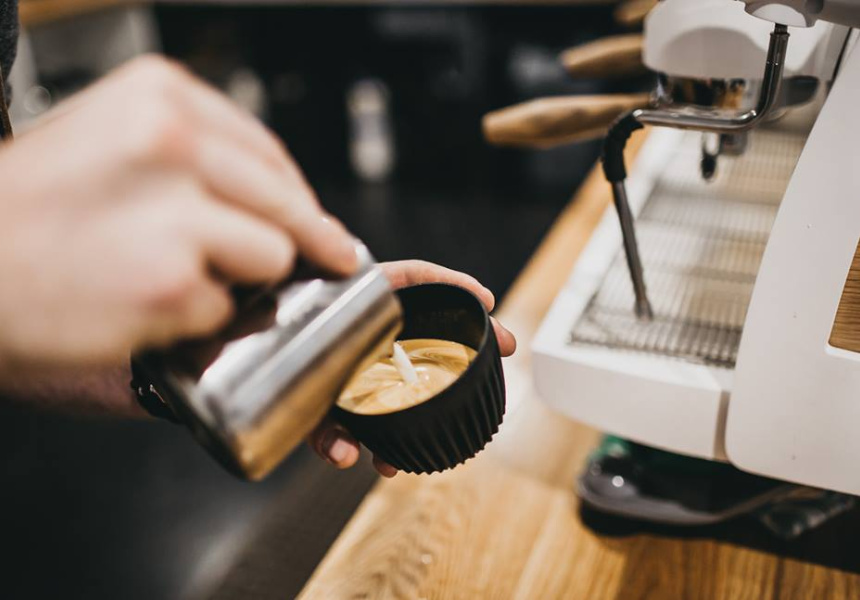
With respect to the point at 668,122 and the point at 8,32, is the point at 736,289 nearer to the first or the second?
the point at 668,122

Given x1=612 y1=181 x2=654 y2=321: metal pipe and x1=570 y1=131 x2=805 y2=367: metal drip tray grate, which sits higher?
x1=612 y1=181 x2=654 y2=321: metal pipe

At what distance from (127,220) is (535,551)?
0.52m

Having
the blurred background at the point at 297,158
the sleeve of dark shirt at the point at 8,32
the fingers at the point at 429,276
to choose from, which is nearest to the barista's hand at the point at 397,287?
the fingers at the point at 429,276

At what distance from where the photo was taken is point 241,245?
31cm

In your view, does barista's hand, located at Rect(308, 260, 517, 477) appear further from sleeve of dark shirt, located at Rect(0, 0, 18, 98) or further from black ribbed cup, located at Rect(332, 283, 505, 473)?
sleeve of dark shirt, located at Rect(0, 0, 18, 98)

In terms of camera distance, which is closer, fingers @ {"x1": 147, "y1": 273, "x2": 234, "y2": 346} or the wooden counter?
fingers @ {"x1": 147, "y1": 273, "x2": 234, "y2": 346}

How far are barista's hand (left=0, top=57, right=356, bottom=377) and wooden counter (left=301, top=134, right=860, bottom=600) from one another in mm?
418

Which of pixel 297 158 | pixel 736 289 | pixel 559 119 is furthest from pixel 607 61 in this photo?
pixel 297 158

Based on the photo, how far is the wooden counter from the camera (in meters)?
0.66

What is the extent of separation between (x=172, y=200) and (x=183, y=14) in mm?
2915

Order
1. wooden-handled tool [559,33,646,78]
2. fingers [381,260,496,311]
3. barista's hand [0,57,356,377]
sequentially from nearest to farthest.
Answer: barista's hand [0,57,356,377] → fingers [381,260,496,311] → wooden-handled tool [559,33,646,78]

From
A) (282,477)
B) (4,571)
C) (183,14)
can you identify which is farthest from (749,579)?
(183,14)

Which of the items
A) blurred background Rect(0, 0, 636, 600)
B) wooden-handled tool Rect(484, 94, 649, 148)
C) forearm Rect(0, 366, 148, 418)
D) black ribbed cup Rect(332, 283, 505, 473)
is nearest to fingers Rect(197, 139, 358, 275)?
black ribbed cup Rect(332, 283, 505, 473)

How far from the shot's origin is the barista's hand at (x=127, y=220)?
0.29m
